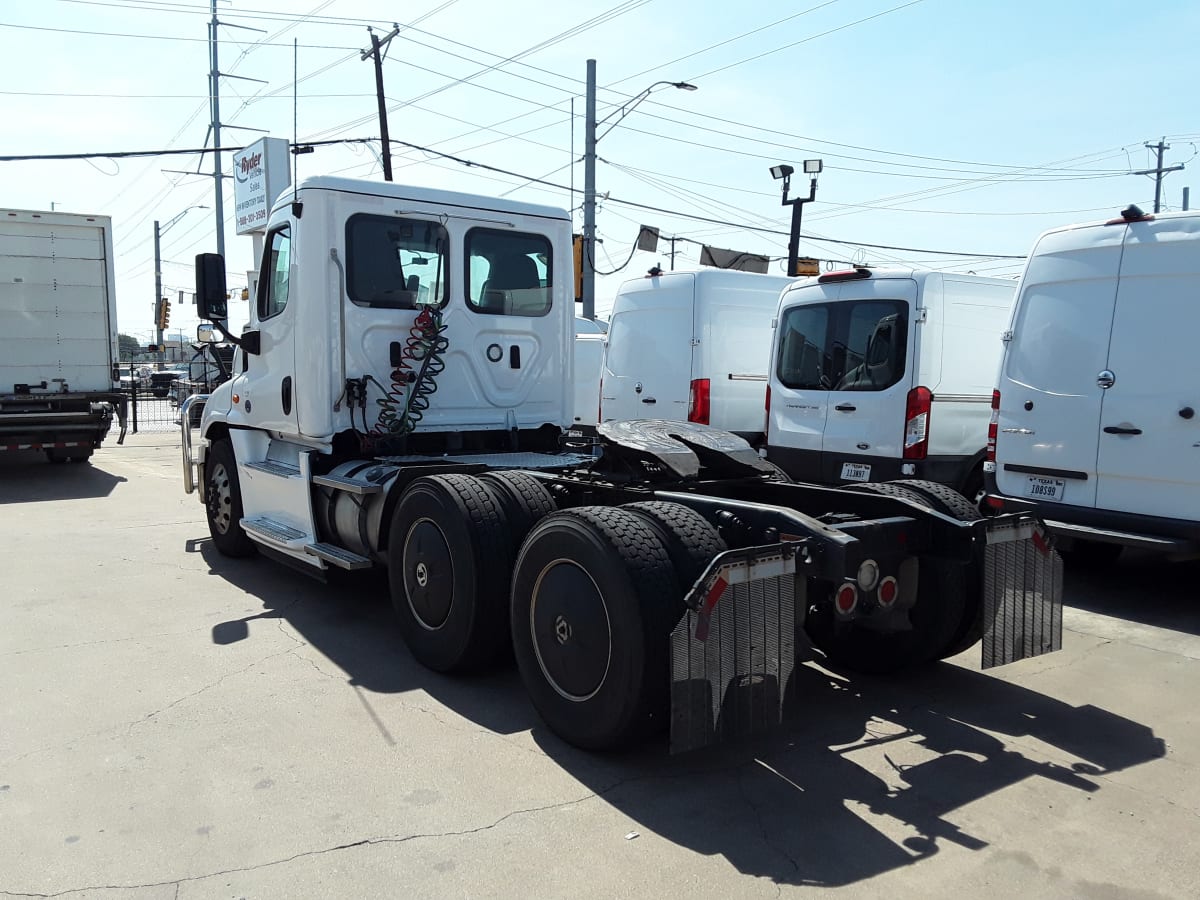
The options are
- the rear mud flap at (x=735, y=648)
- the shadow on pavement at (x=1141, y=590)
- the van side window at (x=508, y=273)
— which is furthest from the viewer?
the van side window at (x=508, y=273)

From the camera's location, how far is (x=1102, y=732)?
4.24 meters

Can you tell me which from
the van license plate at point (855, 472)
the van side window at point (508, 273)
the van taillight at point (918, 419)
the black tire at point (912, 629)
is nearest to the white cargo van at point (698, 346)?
the van license plate at point (855, 472)

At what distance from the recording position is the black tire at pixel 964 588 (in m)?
4.43

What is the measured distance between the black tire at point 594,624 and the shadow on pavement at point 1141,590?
14.1 ft

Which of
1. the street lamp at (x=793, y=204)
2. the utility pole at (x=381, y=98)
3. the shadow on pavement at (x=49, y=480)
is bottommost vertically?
the shadow on pavement at (x=49, y=480)

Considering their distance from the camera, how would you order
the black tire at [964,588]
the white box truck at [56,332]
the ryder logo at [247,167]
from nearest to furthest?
the black tire at [964,588] < the white box truck at [56,332] < the ryder logo at [247,167]

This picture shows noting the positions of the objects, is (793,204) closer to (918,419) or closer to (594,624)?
(918,419)

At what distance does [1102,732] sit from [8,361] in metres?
14.4

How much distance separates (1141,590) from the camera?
693 cm

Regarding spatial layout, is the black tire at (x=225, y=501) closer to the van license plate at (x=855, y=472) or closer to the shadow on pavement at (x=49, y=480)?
the shadow on pavement at (x=49, y=480)

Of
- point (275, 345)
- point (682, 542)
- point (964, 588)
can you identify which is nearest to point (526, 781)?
point (682, 542)

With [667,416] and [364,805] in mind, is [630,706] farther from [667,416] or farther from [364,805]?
[667,416]

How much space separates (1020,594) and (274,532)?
496 cm

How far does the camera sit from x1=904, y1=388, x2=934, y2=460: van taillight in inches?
312
